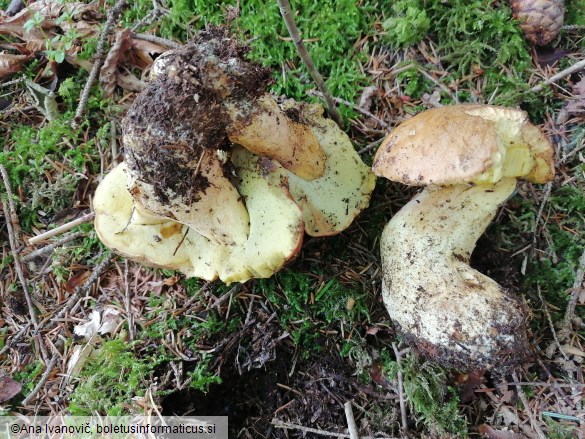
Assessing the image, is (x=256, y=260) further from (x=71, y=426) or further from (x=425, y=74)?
(x=425, y=74)

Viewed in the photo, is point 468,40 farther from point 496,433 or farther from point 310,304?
point 496,433

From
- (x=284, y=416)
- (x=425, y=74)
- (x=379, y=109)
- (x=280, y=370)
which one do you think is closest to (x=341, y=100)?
(x=379, y=109)

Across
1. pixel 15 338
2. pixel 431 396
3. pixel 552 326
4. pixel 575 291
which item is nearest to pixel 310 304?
pixel 431 396

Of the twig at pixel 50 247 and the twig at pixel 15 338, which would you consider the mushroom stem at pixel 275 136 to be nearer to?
the twig at pixel 50 247

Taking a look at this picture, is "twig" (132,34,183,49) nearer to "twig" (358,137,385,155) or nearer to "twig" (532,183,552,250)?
"twig" (358,137,385,155)

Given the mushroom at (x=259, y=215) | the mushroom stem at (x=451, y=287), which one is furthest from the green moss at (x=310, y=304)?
the mushroom at (x=259, y=215)

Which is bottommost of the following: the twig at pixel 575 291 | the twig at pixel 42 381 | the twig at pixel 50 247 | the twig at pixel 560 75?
the twig at pixel 42 381
